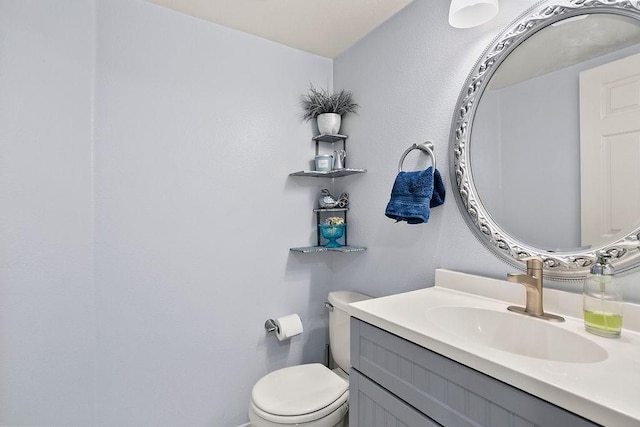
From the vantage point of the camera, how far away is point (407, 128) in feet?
4.82

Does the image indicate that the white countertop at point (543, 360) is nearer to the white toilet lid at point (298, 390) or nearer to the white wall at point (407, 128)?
the white wall at point (407, 128)

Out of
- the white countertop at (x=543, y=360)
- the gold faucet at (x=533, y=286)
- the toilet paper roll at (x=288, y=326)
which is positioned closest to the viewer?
the white countertop at (x=543, y=360)

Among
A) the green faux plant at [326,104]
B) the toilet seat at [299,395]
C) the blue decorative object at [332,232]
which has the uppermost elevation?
the green faux plant at [326,104]

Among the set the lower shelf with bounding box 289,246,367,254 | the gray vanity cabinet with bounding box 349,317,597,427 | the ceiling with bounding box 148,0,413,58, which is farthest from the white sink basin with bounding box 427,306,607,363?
the ceiling with bounding box 148,0,413,58

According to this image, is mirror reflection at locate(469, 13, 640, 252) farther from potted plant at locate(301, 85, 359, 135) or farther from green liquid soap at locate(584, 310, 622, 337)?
potted plant at locate(301, 85, 359, 135)

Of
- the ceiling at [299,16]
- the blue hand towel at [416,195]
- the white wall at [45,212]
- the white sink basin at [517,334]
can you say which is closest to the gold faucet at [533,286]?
the white sink basin at [517,334]

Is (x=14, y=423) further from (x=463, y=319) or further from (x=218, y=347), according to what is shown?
(x=463, y=319)

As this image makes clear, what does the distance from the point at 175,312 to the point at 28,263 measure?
0.60 meters

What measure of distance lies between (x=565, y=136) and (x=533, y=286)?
476mm

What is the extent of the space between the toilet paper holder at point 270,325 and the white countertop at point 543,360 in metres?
0.83

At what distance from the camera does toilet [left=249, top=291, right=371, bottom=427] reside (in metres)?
1.22

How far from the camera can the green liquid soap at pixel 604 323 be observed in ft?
2.50

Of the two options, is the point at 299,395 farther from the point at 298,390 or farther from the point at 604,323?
the point at 604,323

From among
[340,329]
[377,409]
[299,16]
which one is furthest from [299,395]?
[299,16]
